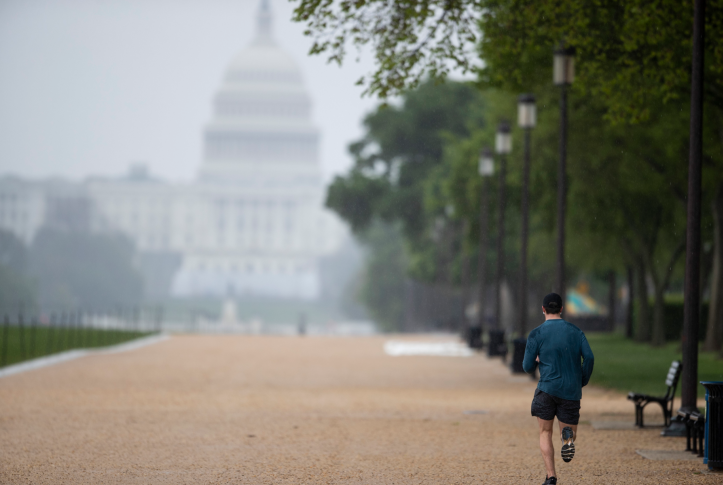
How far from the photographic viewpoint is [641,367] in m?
27.6

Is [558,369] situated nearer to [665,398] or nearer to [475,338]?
[665,398]

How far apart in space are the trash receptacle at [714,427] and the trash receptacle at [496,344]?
1895 cm

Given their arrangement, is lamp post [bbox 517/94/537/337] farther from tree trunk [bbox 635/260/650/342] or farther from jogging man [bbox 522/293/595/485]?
jogging man [bbox 522/293/595/485]

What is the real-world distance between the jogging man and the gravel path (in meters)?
1.24

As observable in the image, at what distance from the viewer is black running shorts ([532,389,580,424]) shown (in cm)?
974

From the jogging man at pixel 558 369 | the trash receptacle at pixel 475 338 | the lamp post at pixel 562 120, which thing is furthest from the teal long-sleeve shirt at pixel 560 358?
the trash receptacle at pixel 475 338

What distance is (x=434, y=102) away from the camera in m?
64.1

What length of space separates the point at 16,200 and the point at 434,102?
406ft

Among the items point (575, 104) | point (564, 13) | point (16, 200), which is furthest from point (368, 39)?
point (16, 200)

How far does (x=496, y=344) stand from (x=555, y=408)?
21.7 meters

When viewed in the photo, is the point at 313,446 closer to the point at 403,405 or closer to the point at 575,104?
the point at 403,405

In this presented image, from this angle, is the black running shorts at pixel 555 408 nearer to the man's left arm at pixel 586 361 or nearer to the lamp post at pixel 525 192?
the man's left arm at pixel 586 361

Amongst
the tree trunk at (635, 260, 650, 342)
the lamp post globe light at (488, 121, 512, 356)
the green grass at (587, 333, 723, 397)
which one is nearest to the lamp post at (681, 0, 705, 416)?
the green grass at (587, 333, 723, 397)

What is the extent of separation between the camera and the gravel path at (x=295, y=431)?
11.2m
